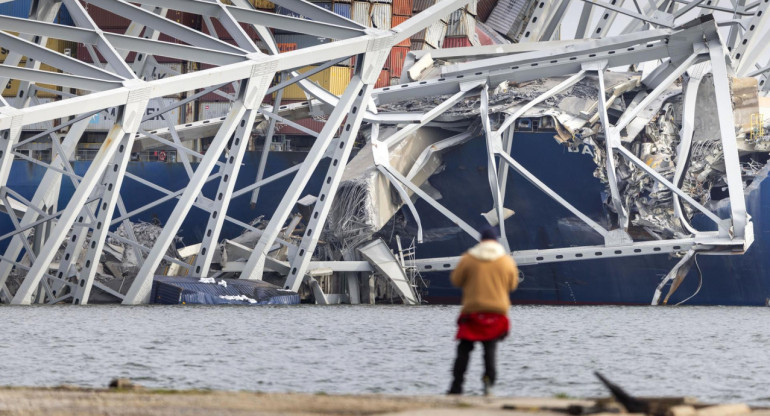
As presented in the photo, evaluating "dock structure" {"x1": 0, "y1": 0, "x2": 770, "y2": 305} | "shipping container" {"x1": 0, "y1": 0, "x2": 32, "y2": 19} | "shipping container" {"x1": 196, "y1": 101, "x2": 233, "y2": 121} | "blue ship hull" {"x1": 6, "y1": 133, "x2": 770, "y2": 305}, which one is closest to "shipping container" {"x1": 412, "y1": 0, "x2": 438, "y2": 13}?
"shipping container" {"x1": 196, "y1": 101, "x2": 233, "y2": 121}

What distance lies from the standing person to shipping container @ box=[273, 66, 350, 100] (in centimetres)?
4340

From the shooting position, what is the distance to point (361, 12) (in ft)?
189

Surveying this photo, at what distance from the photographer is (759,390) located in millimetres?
13562

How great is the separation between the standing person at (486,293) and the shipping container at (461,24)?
48.9m

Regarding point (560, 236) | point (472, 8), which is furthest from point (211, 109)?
point (560, 236)

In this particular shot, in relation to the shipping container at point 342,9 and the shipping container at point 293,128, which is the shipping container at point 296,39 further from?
the shipping container at point 293,128

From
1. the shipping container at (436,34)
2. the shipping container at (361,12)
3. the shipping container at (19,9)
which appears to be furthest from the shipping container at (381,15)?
the shipping container at (19,9)

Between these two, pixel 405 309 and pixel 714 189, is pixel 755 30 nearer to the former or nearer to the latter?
pixel 714 189

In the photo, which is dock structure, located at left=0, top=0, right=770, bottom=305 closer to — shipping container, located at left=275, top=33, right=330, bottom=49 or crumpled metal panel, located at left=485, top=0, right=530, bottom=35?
shipping container, located at left=275, top=33, right=330, bottom=49

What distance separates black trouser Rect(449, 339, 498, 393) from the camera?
1131cm

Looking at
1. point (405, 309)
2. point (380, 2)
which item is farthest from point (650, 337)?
point (380, 2)

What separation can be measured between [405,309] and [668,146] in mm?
10942

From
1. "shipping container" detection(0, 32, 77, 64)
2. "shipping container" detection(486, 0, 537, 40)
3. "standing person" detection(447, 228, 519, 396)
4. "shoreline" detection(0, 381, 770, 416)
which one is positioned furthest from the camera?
"shipping container" detection(486, 0, 537, 40)

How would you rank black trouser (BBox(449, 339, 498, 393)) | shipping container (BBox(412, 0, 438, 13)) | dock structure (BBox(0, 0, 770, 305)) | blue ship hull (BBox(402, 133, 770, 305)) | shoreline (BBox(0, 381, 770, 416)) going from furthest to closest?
shipping container (BBox(412, 0, 438, 13)) < blue ship hull (BBox(402, 133, 770, 305)) < dock structure (BBox(0, 0, 770, 305)) < black trouser (BBox(449, 339, 498, 393)) < shoreline (BBox(0, 381, 770, 416))
